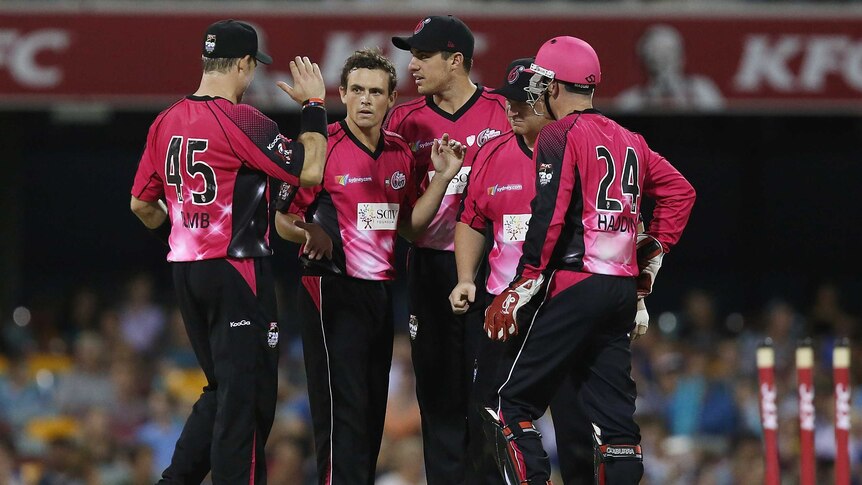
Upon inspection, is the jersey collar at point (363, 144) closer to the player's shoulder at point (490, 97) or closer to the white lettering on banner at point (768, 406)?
the player's shoulder at point (490, 97)

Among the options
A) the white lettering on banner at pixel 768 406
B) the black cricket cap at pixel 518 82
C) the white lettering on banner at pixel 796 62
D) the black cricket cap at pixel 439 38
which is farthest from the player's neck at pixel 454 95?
the white lettering on banner at pixel 796 62

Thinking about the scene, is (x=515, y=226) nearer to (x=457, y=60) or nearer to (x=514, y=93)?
(x=514, y=93)

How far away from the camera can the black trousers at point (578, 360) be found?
6000 mm

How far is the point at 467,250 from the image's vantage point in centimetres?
648

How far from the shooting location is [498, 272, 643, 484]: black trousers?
236 inches

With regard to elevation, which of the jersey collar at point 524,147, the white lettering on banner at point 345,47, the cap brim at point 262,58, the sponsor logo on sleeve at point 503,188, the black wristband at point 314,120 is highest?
the white lettering on banner at point 345,47

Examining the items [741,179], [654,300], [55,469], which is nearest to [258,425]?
[55,469]

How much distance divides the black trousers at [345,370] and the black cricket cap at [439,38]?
1207mm

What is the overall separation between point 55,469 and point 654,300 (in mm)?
7497

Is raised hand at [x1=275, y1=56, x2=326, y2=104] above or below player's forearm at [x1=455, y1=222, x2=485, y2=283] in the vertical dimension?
above

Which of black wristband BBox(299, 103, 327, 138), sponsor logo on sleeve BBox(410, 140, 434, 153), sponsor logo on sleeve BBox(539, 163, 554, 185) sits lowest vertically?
sponsor logo on sleeve BBox(539, 163, 554, 185)

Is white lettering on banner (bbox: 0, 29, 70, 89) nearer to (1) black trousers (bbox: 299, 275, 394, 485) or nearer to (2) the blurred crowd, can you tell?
(2) the blurred crowd

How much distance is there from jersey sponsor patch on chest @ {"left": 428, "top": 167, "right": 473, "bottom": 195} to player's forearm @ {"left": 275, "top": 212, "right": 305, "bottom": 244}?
741 millimetres

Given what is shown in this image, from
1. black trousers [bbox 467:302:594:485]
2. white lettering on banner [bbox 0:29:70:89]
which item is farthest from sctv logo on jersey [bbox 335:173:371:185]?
white lettering on banner [bbox 0:29:70:89]
